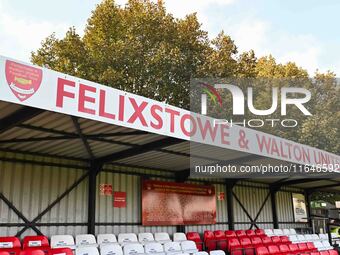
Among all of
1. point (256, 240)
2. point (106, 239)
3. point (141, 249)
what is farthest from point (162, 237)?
point (256, 240)

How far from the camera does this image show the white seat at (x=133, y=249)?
290 inches

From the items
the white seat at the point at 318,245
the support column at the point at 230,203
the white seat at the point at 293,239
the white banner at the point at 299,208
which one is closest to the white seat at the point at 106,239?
the support column at the point at 230,203

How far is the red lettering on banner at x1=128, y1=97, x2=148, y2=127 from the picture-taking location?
615cm

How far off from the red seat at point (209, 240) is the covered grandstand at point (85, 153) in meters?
0.58

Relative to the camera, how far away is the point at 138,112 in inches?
246

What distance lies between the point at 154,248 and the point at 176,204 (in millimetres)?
2630

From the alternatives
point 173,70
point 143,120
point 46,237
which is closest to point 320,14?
point 173,70

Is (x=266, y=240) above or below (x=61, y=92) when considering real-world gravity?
below

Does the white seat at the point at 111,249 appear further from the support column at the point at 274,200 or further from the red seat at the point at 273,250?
the support column at the point at 274,200

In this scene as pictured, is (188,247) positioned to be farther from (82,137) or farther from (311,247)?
(311,247)

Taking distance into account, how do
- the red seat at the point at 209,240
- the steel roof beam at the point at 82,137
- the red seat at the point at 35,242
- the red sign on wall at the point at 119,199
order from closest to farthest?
1. the steel roof beam at the point at 82,137
2. the red seat at the point at 35,242
3. the red sign on wall at the point at 119,199
4. the red seat at the point at 209,240

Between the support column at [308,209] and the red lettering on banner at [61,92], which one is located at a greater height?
the red lettering on banner at [61,92]

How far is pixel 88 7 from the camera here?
73.5 ft

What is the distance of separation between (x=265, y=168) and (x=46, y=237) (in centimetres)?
682
